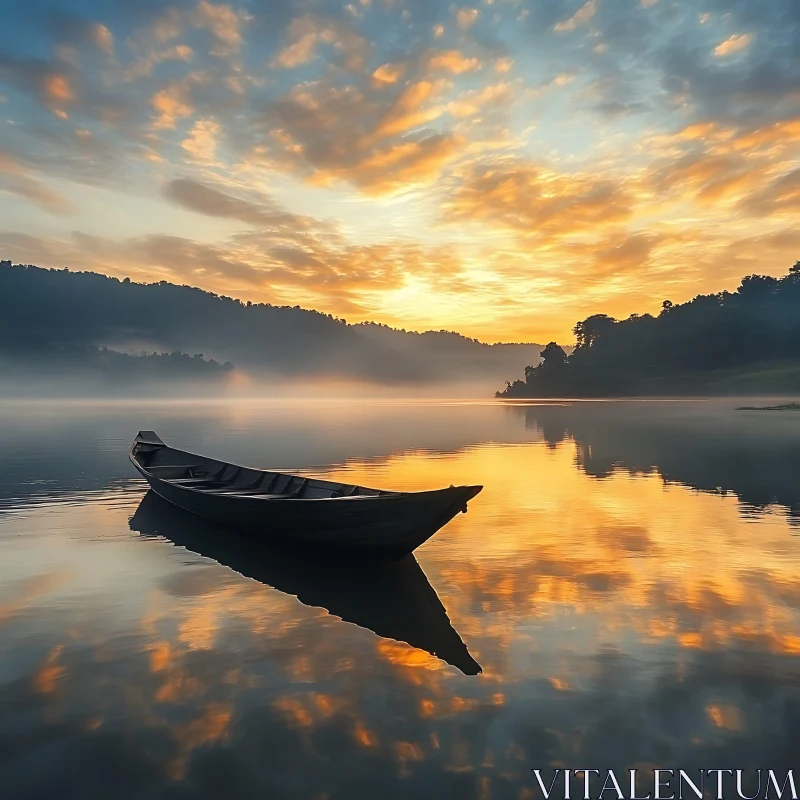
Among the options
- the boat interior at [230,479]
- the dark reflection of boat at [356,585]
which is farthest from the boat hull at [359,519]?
the boat interior at [230,479]

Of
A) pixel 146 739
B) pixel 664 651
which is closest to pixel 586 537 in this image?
pixel 664 651

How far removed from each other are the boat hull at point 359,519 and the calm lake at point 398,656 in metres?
0.83

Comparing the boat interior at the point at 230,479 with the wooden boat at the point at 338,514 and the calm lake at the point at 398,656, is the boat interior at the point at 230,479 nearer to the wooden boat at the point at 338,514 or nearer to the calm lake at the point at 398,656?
the wooden boat at the point at 338,514

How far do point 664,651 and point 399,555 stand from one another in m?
6.91

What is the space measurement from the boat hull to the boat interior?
75 cm

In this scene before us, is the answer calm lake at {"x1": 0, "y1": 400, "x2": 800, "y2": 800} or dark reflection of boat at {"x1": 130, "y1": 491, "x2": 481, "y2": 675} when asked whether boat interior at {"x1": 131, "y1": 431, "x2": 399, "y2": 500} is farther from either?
calm lake at {"x1": 0, "y1": 400, "x2": 800, "y2": 800}

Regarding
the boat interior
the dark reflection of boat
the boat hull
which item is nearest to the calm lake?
the dark reflection of boat

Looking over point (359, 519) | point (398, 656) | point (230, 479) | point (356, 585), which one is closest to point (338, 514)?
point (359, 519)

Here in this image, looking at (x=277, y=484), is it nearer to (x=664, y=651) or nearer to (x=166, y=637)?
(x=166, y=637)

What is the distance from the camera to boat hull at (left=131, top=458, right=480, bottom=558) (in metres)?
14.0

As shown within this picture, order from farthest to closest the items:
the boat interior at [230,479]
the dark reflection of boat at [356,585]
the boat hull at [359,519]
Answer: the boat interior at [230,479] < the boat hull at [359,519] < the dark reflection of boat at [356,585]

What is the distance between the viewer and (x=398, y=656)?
34.2ft

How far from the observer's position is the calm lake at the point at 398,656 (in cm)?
733

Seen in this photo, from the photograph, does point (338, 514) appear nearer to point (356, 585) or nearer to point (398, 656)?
point (356, 585)
